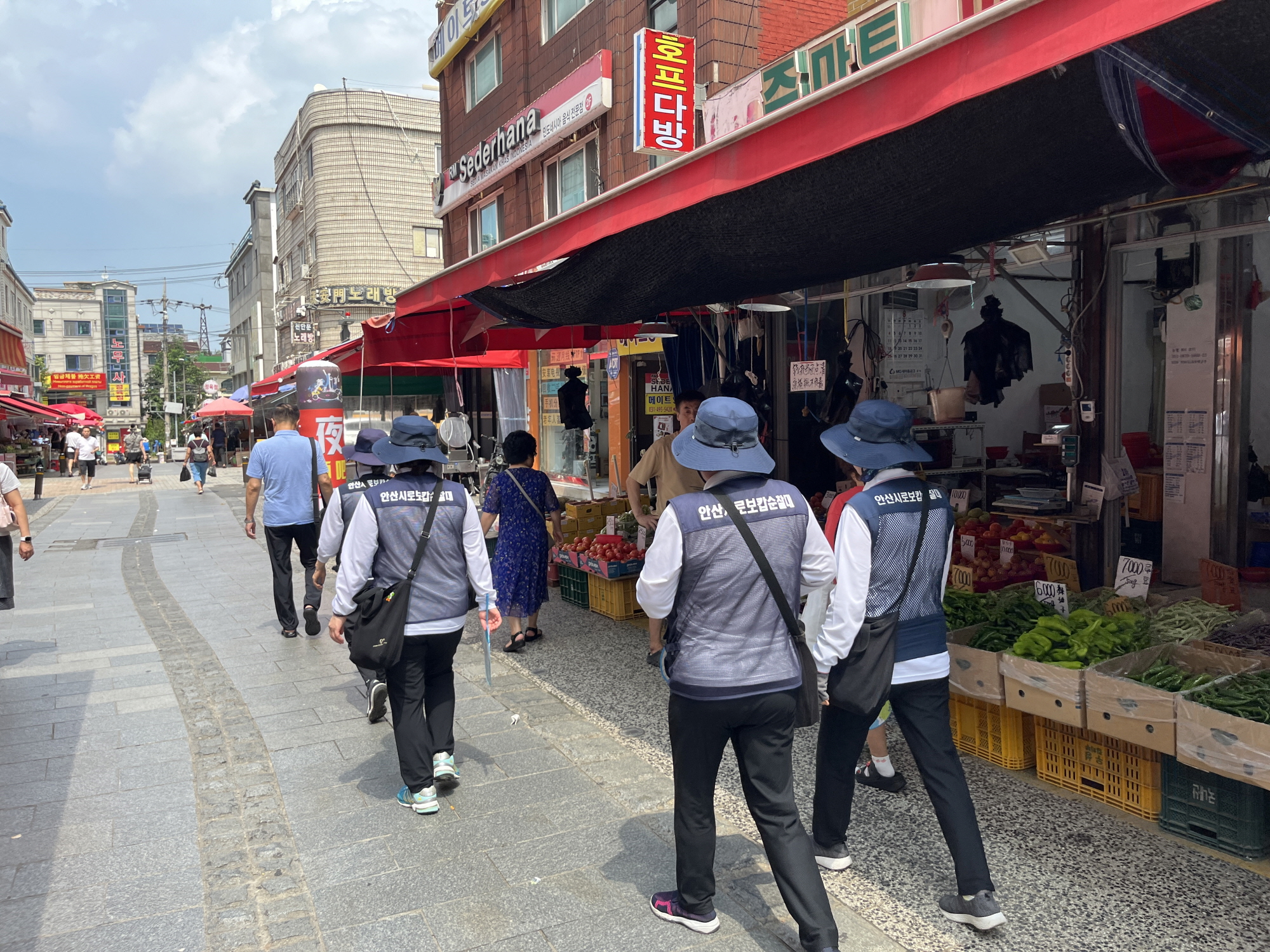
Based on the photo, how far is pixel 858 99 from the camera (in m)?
3.08

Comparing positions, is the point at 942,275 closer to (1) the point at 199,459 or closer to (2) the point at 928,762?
(2) the point at 928,762

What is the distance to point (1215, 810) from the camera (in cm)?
362

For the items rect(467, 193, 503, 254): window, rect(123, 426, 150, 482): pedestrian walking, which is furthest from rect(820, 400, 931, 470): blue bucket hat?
rect(123, 426, 150, 482): pedestrian walking

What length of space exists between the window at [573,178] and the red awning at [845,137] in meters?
9.71

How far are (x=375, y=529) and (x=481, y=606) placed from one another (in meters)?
0.79

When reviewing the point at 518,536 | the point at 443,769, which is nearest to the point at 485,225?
the point at 518,536

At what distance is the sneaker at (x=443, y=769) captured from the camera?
14.3 ft

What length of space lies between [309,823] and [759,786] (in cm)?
236

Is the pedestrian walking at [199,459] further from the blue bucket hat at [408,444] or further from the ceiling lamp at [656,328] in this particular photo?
the blue bucket hat at [408,444]

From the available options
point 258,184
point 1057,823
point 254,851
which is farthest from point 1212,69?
point 258,184

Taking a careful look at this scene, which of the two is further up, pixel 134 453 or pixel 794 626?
pixel 794 626

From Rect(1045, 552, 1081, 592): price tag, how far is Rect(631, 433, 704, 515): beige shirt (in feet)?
8.44

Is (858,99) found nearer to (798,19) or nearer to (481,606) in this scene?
(481,606)

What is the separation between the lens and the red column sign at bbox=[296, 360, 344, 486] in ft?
27.5
